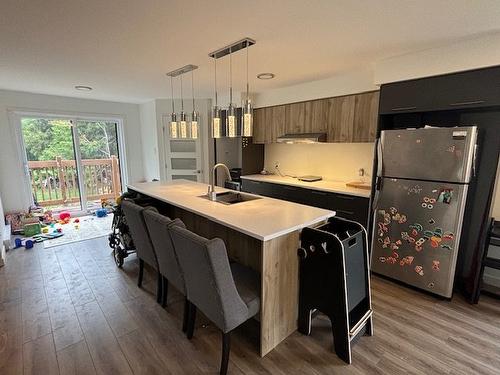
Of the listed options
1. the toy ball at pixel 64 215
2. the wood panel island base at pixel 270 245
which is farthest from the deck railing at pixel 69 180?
the wood panel island base at pixel 270 245

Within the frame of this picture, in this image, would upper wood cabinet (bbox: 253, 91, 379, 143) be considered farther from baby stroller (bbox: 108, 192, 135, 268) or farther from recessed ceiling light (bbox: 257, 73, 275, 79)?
baby stroller (bbox: 108, 192, 135, 268)

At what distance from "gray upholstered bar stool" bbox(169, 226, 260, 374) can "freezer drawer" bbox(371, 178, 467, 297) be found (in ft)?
5.46

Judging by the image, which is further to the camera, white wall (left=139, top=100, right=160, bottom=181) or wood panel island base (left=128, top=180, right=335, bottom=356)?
white wall (left=139, top=100, right=160, bottom=181)

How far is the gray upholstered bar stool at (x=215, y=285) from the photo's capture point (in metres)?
1.46

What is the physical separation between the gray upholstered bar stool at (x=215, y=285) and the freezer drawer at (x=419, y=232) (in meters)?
1.66

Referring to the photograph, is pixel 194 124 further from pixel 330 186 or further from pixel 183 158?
pixel 183 158

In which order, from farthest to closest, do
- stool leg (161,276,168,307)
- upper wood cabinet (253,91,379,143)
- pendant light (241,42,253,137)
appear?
1. upper wood cabinet (253,91,379,143)
2. stool leg (161,276,168,307)
3. pendant light (241,42,253,137)

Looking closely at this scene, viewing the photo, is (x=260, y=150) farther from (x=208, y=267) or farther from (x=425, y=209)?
(x=208, y=267)

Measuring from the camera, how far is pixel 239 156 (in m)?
5.08

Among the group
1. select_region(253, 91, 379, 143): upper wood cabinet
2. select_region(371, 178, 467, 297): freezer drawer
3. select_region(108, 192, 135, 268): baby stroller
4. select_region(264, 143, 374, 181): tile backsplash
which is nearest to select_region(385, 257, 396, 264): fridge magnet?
select_region(371, 178, 467, 297): freezer drawer

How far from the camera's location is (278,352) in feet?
5.91

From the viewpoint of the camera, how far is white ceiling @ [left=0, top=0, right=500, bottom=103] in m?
1.64

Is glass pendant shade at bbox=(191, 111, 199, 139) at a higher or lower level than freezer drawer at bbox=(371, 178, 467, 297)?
higher

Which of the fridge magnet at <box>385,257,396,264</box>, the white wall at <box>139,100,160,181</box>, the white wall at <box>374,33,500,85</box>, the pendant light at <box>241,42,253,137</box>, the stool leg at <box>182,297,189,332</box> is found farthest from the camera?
the white wall at <box>139,100,160,181</box>
